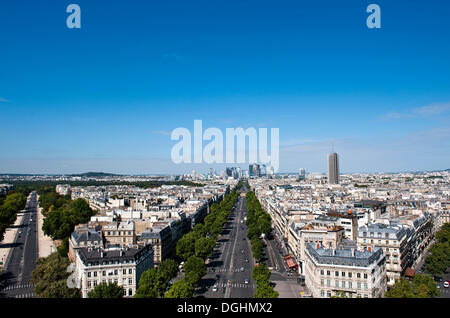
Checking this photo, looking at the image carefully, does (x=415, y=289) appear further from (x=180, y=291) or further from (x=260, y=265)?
(x=180, y=291)

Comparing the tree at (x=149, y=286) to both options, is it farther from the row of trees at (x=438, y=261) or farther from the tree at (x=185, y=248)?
the row of trees at (x=438, y=261)

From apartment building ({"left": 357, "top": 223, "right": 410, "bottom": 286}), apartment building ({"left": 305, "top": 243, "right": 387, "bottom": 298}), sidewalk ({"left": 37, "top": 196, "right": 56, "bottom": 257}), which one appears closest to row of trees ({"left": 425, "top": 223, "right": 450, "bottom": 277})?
apartment building ({"left": 357, "top": 223, "right": 410, "bottom": 286})

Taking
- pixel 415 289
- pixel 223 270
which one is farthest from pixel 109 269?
pixel 415 289
